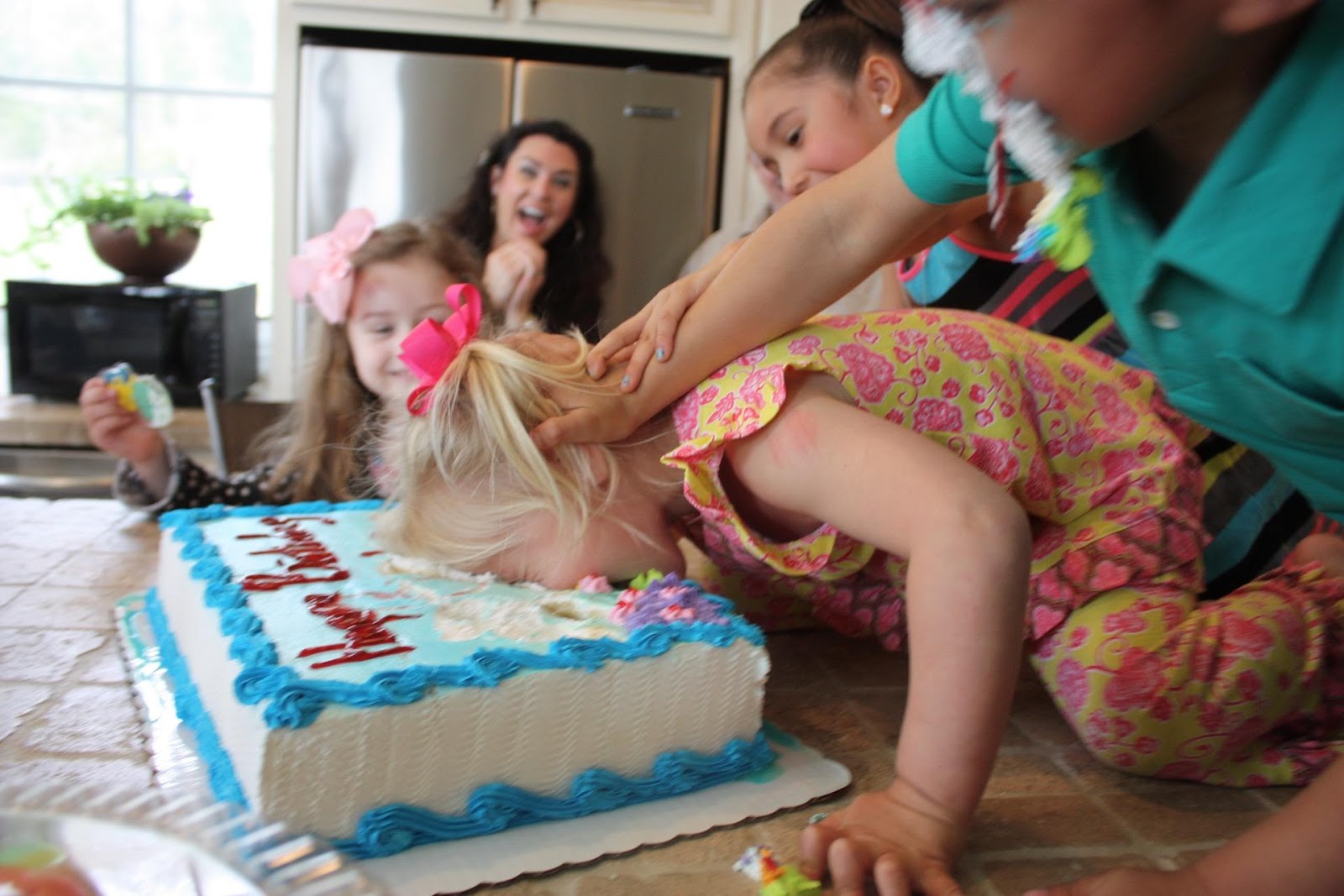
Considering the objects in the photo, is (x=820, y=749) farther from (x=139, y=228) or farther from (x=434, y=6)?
(x=139, y=228)

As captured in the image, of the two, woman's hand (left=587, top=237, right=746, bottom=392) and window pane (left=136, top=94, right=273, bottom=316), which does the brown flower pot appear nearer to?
window pane (left=136, top=94, right=273, bottom=316)

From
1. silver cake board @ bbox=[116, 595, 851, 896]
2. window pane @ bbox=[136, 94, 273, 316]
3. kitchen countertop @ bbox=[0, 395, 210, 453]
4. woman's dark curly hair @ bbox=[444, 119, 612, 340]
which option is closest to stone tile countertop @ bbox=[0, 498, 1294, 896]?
silver cake board @ bbox=[116, 595, 851, 896]

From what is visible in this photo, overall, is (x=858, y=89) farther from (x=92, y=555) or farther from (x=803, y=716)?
(x=92, y=555)

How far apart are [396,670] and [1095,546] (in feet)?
2.11

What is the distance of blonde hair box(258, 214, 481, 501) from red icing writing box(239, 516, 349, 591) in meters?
0.48

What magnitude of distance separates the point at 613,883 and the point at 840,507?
32 cm

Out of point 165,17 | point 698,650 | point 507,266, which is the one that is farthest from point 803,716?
point 165,17

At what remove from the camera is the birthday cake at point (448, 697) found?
2.43ft

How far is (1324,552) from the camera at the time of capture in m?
1.20

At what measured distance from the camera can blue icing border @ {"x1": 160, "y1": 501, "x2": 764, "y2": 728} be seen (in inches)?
28.9

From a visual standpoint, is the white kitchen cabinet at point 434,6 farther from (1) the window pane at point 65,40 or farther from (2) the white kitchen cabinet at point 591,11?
(1) the window pane at point 65,40

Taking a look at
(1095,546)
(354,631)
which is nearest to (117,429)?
(354,631)

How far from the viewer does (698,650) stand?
2.82ft

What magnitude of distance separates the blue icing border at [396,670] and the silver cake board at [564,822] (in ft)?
0.34
